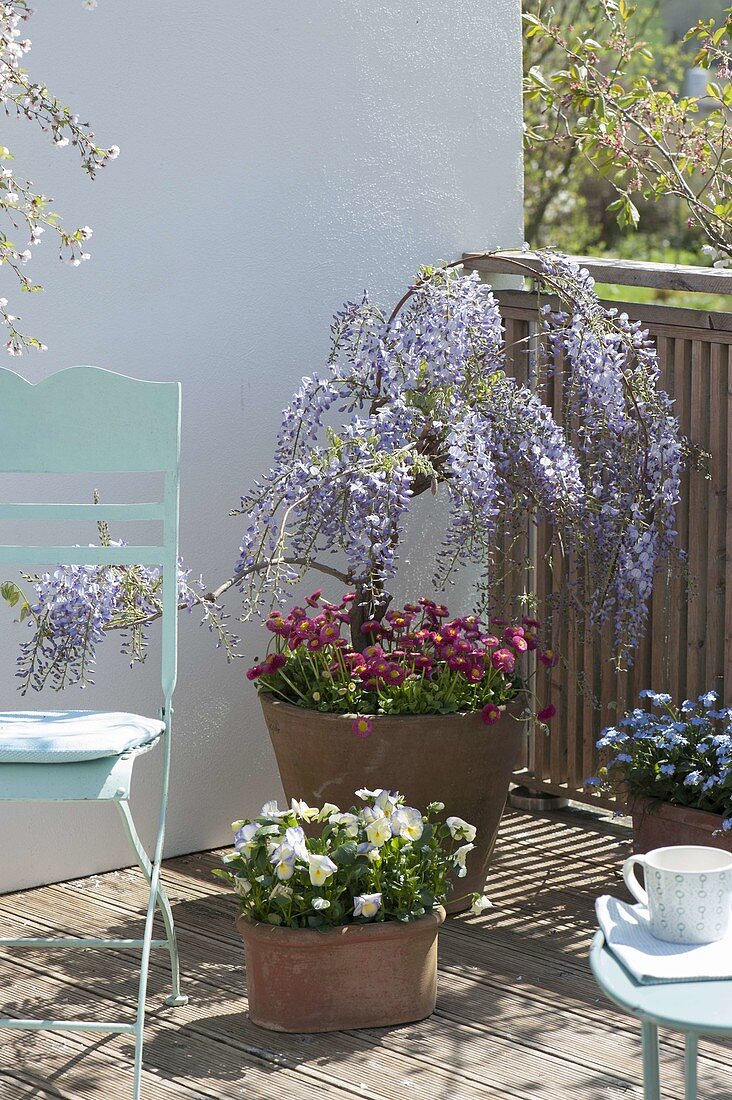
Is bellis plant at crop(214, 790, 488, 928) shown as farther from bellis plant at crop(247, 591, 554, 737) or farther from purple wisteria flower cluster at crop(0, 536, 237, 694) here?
purple wisteria flower cluster at crop(0, 536, 237, 694)

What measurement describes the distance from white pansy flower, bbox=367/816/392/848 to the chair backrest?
2.04ft

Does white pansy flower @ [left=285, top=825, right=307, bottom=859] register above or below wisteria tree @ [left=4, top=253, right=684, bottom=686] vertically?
below

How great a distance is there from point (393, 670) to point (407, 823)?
1.64 feet

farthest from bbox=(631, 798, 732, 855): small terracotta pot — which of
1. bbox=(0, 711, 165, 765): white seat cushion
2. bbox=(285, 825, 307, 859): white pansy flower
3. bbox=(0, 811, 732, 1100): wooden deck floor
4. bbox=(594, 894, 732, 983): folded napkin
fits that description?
bbox=(594, 894, 732, 983): folded napkin

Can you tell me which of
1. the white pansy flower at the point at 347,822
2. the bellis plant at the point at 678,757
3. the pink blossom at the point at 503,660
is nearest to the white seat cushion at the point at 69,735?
the white pansy flower at the point at 347,822

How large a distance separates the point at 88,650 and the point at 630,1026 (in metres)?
1.31

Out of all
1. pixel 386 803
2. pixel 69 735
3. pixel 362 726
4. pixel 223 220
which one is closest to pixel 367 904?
pixel 386 803

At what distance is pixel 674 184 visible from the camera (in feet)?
13.8

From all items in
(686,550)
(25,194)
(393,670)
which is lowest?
(393,670)

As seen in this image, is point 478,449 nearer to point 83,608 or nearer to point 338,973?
point 83,608

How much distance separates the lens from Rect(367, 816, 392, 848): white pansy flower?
271 centimetres

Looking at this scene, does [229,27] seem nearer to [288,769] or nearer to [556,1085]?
[288,769]

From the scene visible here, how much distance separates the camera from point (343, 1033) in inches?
108

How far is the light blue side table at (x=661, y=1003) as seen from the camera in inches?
59.4
